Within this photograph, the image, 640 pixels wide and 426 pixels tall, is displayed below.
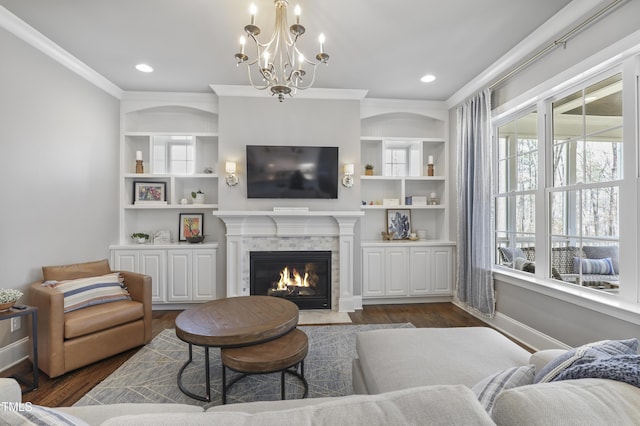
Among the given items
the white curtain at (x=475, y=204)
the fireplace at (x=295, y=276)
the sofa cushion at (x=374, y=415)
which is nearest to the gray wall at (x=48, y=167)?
the fireplace at (x=295, y=276)

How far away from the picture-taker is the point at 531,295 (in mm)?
2809

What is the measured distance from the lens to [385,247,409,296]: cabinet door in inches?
157

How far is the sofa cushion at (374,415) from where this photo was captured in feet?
1.97

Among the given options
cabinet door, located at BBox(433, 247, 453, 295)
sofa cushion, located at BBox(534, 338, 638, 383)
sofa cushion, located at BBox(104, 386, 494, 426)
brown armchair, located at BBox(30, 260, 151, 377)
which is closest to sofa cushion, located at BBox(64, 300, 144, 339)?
brown armchair, located at BBox(30, 260, 151, 377)

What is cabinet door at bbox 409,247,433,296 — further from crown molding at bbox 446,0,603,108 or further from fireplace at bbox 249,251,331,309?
crown molding at bbox 446,0,603,108

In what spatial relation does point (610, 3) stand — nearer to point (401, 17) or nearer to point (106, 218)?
point (401, 17)

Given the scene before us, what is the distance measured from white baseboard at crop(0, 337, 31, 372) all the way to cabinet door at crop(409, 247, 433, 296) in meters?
4.01

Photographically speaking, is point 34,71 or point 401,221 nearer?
point 34,71

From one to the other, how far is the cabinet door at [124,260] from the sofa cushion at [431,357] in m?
3.20

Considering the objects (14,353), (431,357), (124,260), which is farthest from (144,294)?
(431,357)

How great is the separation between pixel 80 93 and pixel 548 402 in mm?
4361

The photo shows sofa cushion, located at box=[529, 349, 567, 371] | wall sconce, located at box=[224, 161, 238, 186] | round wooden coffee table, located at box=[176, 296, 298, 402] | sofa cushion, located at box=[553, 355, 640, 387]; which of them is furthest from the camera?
wall sconce, located at box=[224, 161, 238, 186]

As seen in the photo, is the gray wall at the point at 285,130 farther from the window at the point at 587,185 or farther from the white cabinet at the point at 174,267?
the window at the point at 587,185

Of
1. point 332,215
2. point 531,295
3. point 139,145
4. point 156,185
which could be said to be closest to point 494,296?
point 531,295
